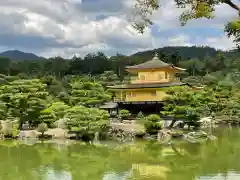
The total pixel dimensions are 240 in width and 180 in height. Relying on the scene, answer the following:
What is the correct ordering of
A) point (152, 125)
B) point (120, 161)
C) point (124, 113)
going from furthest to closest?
point (124, 113), point (152, 125), point (120, 161)

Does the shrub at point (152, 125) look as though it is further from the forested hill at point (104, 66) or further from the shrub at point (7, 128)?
the forested hill at point (104, 66)

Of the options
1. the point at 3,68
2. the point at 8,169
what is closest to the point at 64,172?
the point at 8,169

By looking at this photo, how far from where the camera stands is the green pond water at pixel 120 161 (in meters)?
12.5

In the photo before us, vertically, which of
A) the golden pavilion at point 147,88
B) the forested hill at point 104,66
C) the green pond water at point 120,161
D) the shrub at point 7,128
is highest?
the forested hill at point 104,66

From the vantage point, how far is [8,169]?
45.5 feet

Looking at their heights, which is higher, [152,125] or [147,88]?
[147,88]

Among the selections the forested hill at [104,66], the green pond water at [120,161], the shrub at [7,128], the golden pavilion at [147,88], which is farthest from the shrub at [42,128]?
the forested hill at [104,66]

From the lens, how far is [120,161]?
1502 cm

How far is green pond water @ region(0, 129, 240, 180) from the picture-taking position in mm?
12477

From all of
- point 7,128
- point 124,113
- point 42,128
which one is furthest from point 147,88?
point 7,128

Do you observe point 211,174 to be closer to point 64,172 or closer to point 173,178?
point 173,178

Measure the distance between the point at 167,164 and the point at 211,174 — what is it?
228 centimetres

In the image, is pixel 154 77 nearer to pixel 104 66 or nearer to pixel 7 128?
pixel 7 128

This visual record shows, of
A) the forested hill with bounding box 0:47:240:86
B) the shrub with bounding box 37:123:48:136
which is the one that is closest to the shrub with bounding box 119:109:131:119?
the shrub with bounding box 37:123:48:136
